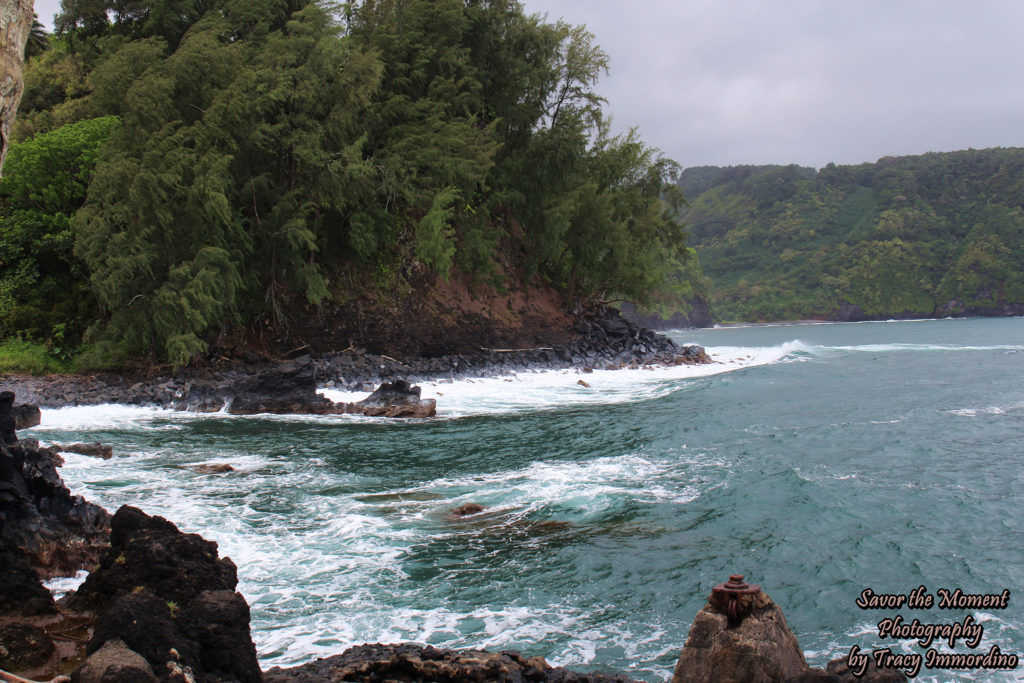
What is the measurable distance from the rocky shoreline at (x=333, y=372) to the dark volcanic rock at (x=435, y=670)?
48.9 feet

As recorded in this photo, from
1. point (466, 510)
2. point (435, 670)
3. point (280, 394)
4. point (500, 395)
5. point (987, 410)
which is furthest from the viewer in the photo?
point (500, 395)

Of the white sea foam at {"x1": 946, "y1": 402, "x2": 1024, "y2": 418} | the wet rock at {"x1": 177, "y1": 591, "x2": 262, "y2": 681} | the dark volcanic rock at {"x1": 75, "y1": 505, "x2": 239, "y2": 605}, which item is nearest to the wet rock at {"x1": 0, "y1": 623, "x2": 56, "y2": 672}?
the dark volcanic rock at {"x1": 75, "y1": 505, "x2": 239, "y2": 605}

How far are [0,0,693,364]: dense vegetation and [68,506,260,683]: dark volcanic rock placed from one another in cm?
A: 1654

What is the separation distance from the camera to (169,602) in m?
5.43

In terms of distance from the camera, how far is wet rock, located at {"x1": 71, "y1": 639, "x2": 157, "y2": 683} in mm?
3910

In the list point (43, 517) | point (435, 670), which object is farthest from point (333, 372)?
point (435, 670)

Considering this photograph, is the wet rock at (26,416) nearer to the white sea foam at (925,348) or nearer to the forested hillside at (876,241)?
the white sea foam at (925,348)

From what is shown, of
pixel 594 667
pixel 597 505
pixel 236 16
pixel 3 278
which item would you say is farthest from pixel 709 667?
pixel 236 16

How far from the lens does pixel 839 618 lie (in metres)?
6.87

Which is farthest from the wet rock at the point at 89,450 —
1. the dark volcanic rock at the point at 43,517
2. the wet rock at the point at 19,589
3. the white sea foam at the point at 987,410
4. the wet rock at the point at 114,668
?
the white sea foam at the point at 987,410

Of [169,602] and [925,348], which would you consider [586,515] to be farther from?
[925,348]

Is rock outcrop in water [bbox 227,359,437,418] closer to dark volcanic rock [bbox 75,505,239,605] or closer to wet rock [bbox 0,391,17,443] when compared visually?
wet rock [bbox 0,391,17,443]

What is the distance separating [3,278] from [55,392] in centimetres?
701

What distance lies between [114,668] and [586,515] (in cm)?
689
